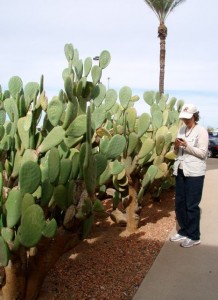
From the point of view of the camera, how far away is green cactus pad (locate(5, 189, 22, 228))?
8.22ft

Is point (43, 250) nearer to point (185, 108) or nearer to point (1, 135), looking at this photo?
point (1, 135)

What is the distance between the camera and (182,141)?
4.28m

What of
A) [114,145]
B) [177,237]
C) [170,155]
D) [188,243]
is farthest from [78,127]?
[170,155]

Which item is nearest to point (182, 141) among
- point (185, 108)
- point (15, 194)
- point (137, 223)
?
point (185, 108)

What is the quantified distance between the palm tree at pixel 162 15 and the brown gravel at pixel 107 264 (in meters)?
15.5

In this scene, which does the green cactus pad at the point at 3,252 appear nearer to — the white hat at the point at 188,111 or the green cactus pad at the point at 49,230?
the green cactus pad at the point at 49,230

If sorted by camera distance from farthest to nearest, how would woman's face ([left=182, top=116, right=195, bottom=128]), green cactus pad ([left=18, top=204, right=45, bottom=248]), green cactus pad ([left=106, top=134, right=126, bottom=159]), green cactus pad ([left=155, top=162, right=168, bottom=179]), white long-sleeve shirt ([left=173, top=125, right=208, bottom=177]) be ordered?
green cactus pad ([left=155, top=162, right=168, bottom=179]), woman's face ([left=182, top=116, right=195, bottom=128]), white long-sleeve shirt ([left=173, top=125, right=208, bottom=177]), green cactus pad ([left=106, top=134, right=126, bottom=159]), green cactus pad ([left=18, top=204, right=45, bottom=248])

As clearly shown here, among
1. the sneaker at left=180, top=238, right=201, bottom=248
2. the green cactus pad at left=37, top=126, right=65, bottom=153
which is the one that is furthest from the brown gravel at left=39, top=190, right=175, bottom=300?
the green cactus pad at left=37, top=126, right=65, bottom=153

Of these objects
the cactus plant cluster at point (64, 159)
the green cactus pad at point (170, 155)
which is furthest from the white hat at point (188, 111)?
the green cactus pad at point (170, 155)

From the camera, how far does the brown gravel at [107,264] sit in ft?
10.8

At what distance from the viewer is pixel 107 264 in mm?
3902

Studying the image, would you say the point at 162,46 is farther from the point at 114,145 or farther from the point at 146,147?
the point at 114,145

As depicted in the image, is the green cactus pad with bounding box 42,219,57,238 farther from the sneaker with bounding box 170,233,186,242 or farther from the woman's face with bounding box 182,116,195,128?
the sneaker with bounding box 170,233,186,242

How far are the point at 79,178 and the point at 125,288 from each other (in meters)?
1.18
